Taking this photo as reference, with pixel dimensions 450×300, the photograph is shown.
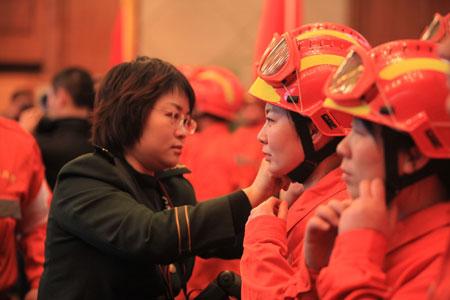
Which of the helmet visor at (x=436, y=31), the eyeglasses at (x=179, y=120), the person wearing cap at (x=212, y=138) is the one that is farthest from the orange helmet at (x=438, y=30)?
the person wearing cap at (x=212, y=138)

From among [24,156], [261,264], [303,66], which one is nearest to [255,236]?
[261,264]

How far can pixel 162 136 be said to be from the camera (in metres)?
2.45

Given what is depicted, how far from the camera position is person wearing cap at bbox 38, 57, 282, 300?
86.7 inches

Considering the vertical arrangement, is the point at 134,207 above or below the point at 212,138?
above

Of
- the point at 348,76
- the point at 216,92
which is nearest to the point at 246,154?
the point at 216,92

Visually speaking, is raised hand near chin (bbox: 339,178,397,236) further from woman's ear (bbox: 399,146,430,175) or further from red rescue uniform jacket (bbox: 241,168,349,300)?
red rescue uniform jacket (bbox: 241,168,349,300)

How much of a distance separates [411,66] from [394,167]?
20 cm

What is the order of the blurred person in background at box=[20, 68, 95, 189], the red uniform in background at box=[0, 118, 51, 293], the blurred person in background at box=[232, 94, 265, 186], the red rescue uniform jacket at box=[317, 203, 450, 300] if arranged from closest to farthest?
the red rescue uniform jacket at box=[317, 203, 450, 300] → the red uniform in background at box=[0, 118, 51, 293] → the blurred person in background at box=[20, 68, 95, 189] → the blurred person in background at box=[232, 94, 265, 186]

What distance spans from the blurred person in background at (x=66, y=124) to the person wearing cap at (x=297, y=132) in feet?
6.77

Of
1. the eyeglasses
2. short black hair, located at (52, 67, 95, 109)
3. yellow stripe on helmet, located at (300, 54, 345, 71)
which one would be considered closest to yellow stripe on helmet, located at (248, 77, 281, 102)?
yellow stripe on helmet, located at (300, 54, 345, 71)

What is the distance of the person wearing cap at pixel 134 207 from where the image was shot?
2.20 metres

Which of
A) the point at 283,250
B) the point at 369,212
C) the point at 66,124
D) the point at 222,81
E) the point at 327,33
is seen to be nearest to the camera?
the point at 369,212

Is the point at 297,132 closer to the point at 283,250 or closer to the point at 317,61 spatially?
the point at 317,61

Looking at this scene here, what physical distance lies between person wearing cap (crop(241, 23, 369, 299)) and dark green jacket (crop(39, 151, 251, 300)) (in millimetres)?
235
